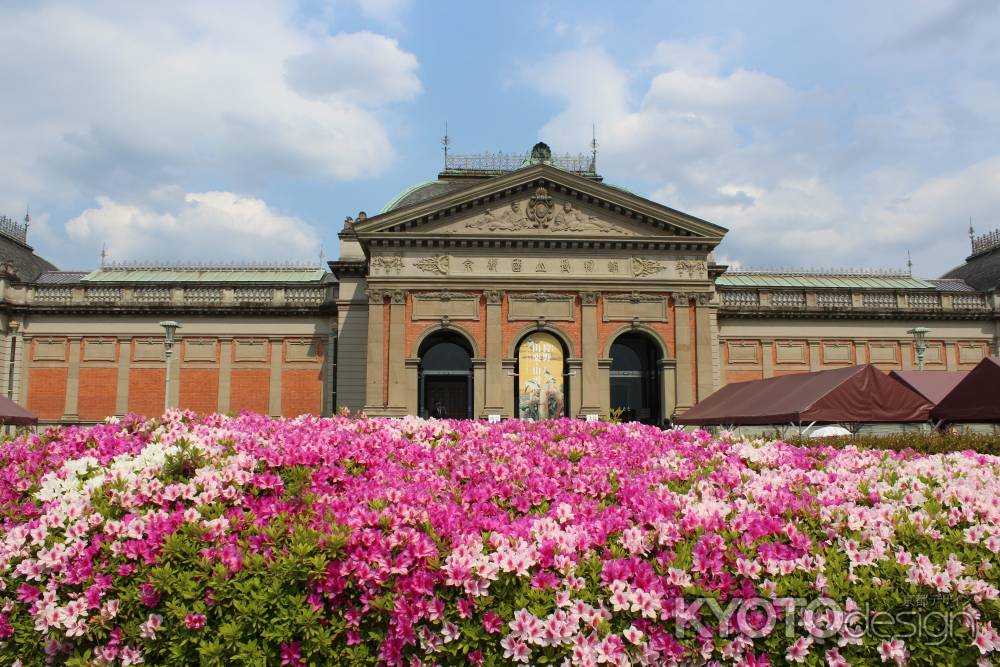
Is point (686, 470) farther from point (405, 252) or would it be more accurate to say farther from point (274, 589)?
point (405, 252)

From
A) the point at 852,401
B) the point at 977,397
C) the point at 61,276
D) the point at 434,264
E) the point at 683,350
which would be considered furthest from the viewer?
the point at 61,276

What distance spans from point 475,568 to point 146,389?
130ft

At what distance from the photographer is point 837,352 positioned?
1618 inches

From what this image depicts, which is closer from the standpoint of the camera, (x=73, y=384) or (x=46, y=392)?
(x=46, y=392)

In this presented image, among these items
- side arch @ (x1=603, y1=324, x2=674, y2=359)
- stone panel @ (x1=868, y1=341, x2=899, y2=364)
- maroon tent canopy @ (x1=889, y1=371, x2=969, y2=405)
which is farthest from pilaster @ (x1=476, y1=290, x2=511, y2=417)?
stone panel @ (x1=868, y1=341, x2=899, y2=364)

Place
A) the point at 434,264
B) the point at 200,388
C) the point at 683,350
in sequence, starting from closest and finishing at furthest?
the point at 434,264, the point at 683,350, the point at 200,388

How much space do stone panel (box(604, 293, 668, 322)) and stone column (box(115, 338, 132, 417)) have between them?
25.2 meters

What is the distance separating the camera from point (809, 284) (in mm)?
48594

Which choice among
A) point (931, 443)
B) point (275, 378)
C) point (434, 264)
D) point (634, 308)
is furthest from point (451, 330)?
point (931, 443)

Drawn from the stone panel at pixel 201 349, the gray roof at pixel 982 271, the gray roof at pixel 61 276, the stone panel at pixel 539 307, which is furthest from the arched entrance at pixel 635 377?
the gray roof at pixel 61 276

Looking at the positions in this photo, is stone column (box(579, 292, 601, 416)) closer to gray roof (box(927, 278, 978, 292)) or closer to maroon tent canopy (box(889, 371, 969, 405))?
maroon tent canopy (box(889, 371, 969, 405))

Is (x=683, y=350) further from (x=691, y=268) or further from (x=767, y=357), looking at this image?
(x=767, y=357)

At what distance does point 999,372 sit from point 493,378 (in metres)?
20.5

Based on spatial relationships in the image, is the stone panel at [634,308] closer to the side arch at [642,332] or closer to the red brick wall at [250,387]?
the side arch at [642,332]
